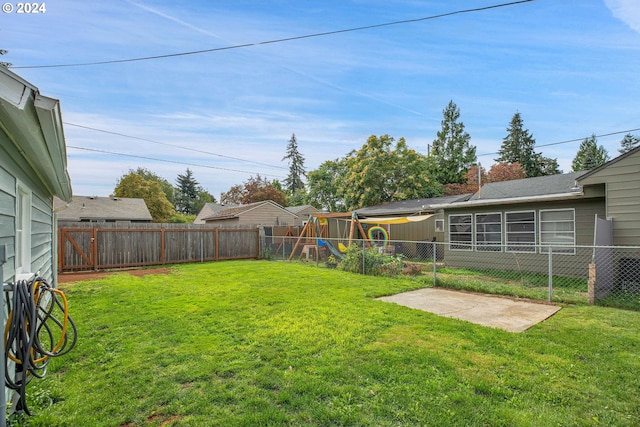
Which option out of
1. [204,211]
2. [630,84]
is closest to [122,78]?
[630,84]

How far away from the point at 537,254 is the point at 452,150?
24.5m

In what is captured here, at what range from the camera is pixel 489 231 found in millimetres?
10703

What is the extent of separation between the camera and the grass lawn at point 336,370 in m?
2.37

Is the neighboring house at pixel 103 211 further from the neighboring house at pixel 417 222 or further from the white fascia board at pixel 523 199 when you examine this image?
the white fascia board at pixel 523 199

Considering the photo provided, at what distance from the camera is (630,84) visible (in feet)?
42.8

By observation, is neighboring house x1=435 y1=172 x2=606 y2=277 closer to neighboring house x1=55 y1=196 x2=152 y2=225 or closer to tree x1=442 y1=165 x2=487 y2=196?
tree x1=442 y1=165 x2=487 y2=196

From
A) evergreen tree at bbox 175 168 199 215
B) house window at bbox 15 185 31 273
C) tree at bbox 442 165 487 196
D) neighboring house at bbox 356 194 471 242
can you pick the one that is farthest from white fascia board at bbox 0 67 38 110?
evergreen tree at bbox 175 168 199 215

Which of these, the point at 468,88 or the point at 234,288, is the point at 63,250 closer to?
the point at 234,288

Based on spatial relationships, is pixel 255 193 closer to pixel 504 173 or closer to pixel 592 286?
pixel 504 173

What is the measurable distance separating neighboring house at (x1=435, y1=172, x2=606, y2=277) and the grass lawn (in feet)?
13.6

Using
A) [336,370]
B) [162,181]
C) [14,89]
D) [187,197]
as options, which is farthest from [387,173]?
[162,181]

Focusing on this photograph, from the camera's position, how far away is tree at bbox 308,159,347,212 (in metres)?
28.0

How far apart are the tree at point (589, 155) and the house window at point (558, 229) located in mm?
31739

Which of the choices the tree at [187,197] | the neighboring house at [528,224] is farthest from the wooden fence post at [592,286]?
the tree at [187,197]
